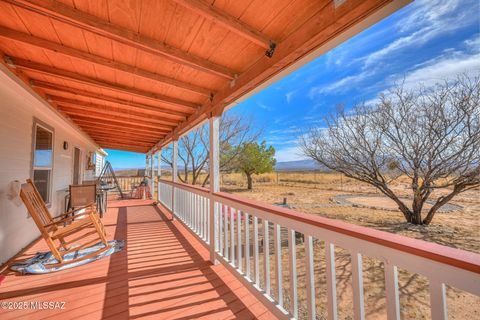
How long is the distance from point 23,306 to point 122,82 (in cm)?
262

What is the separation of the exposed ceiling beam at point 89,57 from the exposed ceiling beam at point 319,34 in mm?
803

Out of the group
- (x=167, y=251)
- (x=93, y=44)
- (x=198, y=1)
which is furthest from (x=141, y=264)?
(x=198, y=1)

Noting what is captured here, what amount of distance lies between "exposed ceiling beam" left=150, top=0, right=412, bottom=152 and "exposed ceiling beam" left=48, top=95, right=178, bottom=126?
2.87m

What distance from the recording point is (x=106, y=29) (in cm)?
176

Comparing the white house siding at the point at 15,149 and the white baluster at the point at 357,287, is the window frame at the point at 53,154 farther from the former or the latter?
the white baluster at the point at 357,287

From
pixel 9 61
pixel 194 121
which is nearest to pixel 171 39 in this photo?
pixel 9 61

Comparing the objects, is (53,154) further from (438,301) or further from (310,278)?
(438,301)

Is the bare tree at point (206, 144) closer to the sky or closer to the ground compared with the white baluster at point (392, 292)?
closer to the sky

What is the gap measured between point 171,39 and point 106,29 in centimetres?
50

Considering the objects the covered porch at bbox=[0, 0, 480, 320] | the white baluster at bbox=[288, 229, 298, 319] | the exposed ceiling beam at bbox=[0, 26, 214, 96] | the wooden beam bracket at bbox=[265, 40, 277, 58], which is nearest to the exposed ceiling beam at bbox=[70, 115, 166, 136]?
the covered porch at bbox=[0, 0, 480, 320]

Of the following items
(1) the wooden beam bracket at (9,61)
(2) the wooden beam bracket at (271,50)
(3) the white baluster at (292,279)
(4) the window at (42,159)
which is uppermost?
(1) the wooden beam bracket at (9,61)

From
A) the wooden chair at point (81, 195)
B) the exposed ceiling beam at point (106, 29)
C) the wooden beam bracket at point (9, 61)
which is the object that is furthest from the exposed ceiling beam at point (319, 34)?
the wooden chair at point (81, 195)

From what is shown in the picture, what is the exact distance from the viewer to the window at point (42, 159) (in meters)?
3.88

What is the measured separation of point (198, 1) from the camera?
145 centimetres
